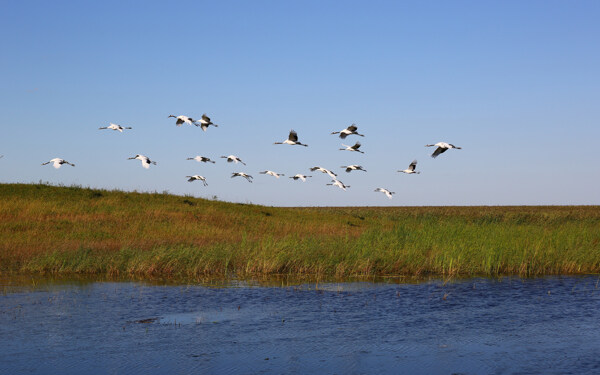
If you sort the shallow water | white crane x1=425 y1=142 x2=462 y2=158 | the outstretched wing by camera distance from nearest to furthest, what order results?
the shallow water, white crane x1=425 y1=142 x2=462 y2=158, the outstretched wing

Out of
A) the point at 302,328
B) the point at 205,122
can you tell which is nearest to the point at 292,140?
the point at 205,122

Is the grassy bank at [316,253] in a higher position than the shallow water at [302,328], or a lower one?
higher

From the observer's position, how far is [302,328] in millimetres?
12109

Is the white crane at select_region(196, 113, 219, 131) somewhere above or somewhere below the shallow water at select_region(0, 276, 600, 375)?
above

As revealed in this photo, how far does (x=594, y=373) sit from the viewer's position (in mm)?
8992

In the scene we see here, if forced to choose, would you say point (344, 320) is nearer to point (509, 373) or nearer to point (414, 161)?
point (509, 373)

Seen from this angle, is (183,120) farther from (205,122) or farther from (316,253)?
(316,253)

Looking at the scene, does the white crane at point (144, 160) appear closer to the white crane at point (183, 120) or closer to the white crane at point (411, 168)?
the white crane at point (183, 120)

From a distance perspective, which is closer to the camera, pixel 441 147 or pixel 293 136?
pixel 441 147

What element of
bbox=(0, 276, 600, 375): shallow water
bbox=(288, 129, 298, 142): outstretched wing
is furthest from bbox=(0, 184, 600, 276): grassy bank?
bbox=(288, 129, 298, 142): outstretched wing

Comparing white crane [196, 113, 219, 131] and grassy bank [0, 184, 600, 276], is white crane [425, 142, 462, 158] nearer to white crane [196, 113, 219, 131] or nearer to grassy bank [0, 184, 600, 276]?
grassy bank [0, 184, 600, 276]

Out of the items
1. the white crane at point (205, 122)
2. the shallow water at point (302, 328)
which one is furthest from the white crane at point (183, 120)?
the shallow water at point (302, 328)

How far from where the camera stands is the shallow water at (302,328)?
9523 millimetres

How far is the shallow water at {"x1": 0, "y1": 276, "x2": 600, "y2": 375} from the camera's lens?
375 inches
